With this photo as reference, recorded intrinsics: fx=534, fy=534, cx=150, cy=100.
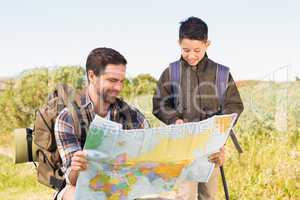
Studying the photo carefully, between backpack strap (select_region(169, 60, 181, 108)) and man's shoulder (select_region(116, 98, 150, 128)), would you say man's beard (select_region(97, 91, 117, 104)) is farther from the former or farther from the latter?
backpack strap (select_region(169, 60, 181, 108))

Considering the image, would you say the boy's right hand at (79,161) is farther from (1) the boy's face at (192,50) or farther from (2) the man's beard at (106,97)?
(1) the boy's face at (192,50)

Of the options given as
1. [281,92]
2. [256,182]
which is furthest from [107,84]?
[281,92]

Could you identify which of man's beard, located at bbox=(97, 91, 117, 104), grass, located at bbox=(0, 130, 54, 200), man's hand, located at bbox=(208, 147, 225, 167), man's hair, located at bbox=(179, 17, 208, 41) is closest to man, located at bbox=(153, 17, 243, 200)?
man's hair, located at bbox=(179, 17, 208, 41)

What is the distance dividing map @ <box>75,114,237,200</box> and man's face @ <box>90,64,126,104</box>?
0.41 metres

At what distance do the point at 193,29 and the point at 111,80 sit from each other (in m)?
1.13

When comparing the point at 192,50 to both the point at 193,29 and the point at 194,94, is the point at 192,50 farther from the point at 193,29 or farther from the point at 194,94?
the point at 194,94

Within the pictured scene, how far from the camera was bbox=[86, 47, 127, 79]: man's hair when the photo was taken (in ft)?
9.14

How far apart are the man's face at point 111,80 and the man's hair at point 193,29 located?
3.28 ft

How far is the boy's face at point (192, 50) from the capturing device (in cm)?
364

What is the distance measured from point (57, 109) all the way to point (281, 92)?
679 cm

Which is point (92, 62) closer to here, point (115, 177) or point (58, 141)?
point (58, 141)

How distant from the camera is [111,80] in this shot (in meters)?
2.78

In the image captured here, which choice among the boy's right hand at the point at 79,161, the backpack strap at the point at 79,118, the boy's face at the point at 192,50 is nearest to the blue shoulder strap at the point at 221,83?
the boy's face at the point at 192,50

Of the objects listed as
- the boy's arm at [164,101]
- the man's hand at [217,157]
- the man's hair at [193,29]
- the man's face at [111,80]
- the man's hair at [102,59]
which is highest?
the man's hair at [193,29]
